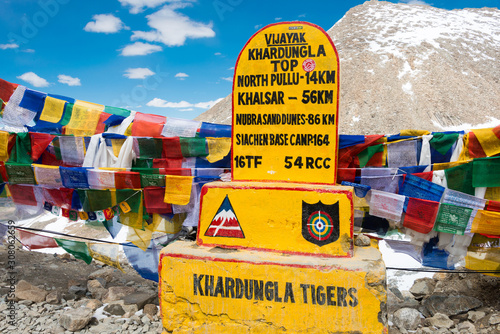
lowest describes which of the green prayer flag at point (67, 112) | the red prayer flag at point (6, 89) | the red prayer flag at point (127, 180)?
the red prayer flag at point (127, 180)

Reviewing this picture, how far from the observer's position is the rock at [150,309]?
4.77m

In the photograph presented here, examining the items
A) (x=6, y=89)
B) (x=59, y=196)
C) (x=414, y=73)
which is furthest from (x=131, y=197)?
(x=414, y=73)

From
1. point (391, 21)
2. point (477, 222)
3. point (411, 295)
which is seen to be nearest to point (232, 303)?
point (477, 222)

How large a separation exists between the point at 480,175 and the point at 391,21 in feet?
221

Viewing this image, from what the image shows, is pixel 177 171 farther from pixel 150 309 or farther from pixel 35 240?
pixel 35 240

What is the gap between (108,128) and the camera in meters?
6.15

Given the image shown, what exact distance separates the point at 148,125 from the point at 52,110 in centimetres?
193

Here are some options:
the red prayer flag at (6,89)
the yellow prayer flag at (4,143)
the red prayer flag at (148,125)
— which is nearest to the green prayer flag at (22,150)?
the yellow prayer flag at (4,143)

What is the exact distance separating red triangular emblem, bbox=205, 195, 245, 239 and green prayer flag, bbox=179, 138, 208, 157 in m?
2.02

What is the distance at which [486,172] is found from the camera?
4387 mm

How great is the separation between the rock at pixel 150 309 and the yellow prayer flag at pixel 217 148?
7.29 feet

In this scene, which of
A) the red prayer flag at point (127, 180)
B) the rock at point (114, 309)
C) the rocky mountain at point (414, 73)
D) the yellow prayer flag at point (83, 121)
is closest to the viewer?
the rock at point (114, 309)

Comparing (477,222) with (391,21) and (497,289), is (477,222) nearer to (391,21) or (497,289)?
(497,289)

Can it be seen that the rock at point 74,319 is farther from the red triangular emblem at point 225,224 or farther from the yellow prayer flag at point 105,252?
the red triangular emblem at point 225,224
